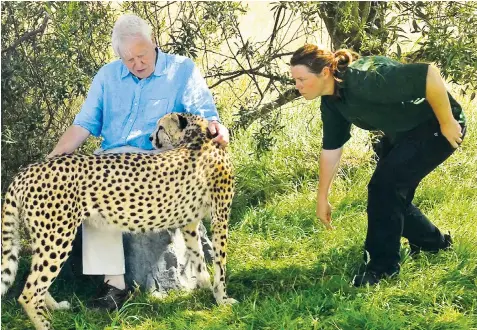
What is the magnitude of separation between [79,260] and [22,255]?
536 mm

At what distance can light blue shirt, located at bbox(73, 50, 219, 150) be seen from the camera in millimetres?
3645

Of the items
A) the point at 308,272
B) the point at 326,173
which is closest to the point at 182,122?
the point at 326,173

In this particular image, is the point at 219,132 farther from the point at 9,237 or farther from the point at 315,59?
the point at 9,237

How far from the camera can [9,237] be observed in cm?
320

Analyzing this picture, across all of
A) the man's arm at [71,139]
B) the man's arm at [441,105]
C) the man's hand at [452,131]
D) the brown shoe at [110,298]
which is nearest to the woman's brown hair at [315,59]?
the man's arm at [441,105]

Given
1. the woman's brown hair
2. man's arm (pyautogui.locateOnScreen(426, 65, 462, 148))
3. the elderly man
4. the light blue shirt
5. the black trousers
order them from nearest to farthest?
man's arm (pyautogui.locateOnScreen(426, 65, 462, 148)) → the woman's brown hair → the black trousers → the elderly man → the light blue shirt

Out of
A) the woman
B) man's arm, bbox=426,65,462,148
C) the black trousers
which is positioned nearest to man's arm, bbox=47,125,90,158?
the woman

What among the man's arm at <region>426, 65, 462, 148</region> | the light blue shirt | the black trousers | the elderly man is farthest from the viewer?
the light blue shirt

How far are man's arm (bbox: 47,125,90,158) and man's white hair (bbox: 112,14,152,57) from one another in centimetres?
48

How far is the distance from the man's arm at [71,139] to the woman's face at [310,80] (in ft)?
3.70

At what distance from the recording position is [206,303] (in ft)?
11.8

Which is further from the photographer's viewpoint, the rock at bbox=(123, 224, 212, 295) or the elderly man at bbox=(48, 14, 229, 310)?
the rock at bbox=(123, 224, 212, 295)

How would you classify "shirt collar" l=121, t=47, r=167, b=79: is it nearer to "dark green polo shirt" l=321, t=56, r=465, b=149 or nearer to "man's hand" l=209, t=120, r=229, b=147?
"man's hand" l=209, t=120, r=229, b=147

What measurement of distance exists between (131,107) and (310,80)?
94cm
